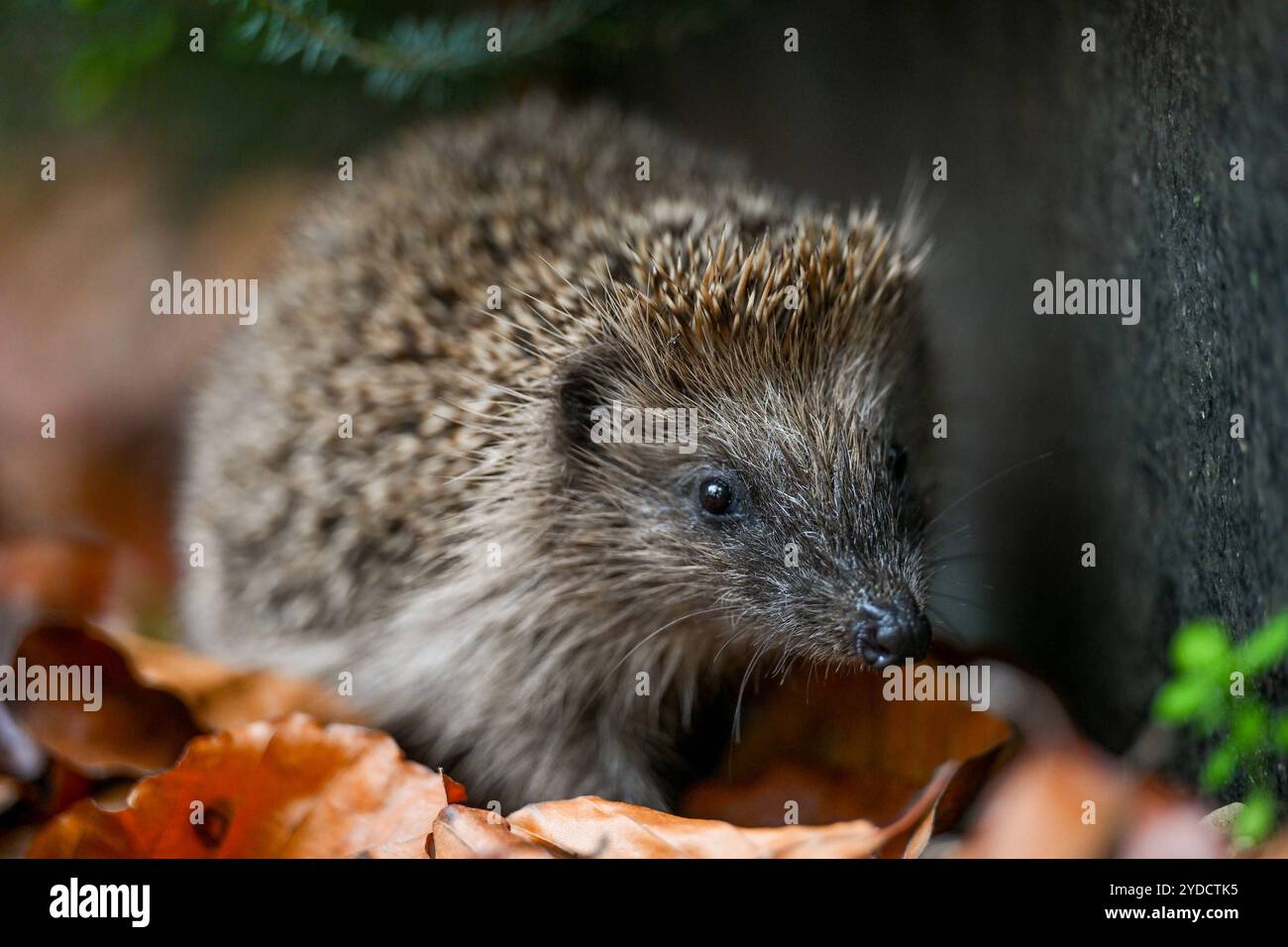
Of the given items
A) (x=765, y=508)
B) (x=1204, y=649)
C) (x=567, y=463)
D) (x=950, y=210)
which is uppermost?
(x=950, y=210)

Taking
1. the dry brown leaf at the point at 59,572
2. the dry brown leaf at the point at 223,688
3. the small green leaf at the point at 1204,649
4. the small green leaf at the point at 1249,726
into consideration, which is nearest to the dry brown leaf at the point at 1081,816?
the small green leaf at the point at 1249,726

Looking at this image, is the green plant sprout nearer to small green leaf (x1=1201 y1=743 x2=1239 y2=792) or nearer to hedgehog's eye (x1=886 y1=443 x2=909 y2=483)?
small green leaf (x1=1201 y1=743 x2=1239 y2=792)

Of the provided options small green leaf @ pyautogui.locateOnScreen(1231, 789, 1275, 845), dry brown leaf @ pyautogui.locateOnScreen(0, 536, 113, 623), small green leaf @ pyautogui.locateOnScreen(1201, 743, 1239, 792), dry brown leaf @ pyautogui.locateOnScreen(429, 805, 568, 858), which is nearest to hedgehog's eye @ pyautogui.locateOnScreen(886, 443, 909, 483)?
small green leaf @ pyautogui.locateOnScreen(1201, 743, 1239, 792)

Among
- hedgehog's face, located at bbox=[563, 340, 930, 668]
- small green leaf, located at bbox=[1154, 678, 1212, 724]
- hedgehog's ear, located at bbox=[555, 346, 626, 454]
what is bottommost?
small green leaf, located at bbox=[1154, 678, 1212, 724]

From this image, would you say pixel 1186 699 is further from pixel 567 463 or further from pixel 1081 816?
pixel 567 463

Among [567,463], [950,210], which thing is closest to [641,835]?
[567,463]

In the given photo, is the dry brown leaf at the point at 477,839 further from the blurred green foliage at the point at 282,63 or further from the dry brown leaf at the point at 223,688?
the blurred green foliage at the point at 282,63
